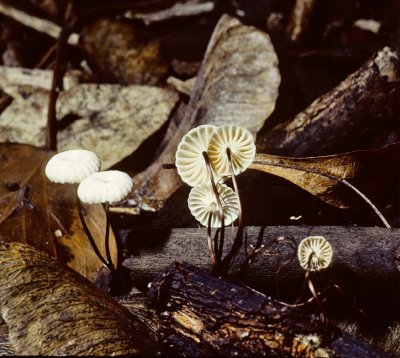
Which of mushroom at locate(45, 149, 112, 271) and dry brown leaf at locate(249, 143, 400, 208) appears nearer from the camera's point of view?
mushroom at locate(45, 149, 112, 271)

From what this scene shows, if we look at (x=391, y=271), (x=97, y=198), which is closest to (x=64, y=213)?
(x=97, y=198)

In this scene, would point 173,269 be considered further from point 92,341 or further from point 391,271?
point 391,271

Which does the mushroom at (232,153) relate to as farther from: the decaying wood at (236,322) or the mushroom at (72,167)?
the mushroom at (72,167)

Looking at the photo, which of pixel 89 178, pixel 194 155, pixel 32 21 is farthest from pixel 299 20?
pixel 32 21

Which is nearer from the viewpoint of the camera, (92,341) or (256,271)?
(92,341)

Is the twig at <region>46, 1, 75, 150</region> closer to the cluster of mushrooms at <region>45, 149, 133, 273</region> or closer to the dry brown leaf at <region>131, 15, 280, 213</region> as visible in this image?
the dry brown leaf at <region>131, 15, 280, 213</region>

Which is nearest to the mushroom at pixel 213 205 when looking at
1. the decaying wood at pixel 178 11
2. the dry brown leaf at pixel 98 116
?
the dry brown leaf at pixel 98 116

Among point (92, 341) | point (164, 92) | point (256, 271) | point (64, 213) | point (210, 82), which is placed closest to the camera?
point (92, 341)

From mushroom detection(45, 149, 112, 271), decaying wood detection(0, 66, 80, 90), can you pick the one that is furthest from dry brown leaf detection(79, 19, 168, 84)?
mushroom detection(45, 149, 112, 271)
